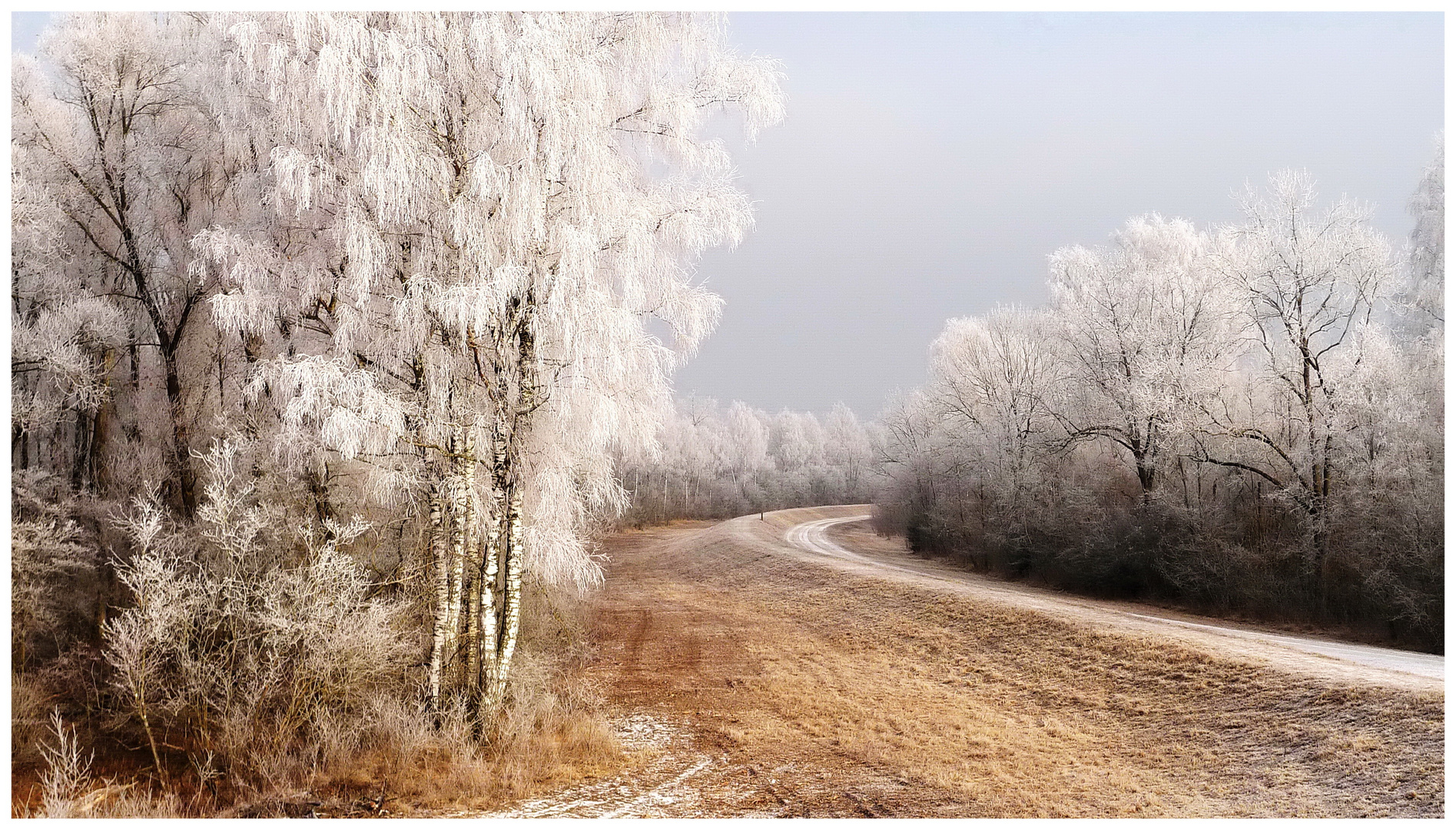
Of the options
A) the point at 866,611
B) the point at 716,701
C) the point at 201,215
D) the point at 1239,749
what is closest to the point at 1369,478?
the point at 1239,749

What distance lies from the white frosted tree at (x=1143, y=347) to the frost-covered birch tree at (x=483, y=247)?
15.3m

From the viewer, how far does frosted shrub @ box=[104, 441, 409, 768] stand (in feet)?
24.8

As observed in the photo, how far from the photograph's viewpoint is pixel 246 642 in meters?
8.40

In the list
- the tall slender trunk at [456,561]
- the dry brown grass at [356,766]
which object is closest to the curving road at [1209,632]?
the dry brown grass at [356,766]

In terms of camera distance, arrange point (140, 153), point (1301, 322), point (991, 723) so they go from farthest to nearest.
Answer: point (1301, 322) → point (140, 153) → point (991, 723)

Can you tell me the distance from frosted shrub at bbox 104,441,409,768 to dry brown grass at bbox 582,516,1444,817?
4.67 meters

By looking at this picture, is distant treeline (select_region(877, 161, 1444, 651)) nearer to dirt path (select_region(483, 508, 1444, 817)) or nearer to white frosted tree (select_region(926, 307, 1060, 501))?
white frosted tree (select_region(926, 307, 1060, 501))

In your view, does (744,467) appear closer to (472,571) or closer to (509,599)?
(472,571)

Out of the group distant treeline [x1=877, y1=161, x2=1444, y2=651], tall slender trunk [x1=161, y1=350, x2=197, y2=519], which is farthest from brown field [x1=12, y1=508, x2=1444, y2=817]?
distant treeline [x1=877, y1=161, x2=1444, y2=651]

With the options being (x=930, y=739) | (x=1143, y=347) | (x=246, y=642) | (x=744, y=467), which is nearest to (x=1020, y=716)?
(x=930, y=739)

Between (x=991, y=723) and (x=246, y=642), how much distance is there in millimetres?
9631

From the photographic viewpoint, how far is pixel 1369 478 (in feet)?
48.7

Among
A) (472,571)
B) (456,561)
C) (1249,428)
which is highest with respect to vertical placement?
(1249,428)

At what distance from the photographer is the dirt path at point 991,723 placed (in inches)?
301
